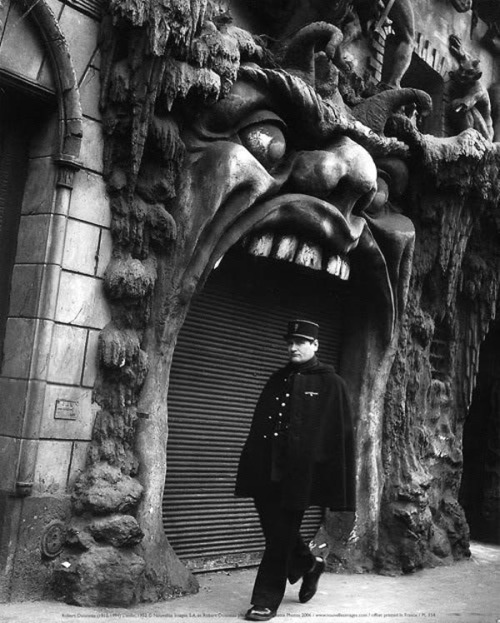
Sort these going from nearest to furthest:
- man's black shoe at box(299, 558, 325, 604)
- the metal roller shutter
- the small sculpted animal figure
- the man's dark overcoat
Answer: the man's dark overcoat, man's black shoe at box(299, 558, 325, 604), the metal roller shutter, the small sculpted animal figure

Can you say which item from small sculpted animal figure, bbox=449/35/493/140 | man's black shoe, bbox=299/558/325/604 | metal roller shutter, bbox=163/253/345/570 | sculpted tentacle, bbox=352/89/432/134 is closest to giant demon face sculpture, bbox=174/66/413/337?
sculpted tentacle, bbox=352/89/432/134

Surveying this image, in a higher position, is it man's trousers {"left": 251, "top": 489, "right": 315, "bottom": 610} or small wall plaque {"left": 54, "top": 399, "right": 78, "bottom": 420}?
small wall plaque {"left": 54, "top": 399, "right": 78, "bottom": 420}

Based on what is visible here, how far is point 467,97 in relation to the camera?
10648 mm

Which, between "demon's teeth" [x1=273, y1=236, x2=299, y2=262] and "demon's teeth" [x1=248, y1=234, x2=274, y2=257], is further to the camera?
"demon's teeth" [x1=273, y1=236, x2=299, y2=262]

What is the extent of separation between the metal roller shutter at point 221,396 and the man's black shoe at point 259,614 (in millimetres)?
1460

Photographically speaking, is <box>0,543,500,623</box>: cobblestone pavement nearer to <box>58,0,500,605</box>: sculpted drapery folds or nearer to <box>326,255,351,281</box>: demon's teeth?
<box>58,0,500,605</box>: sculpted drapery folds

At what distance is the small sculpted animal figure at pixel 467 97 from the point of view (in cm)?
1064

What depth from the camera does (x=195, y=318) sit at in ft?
24.1

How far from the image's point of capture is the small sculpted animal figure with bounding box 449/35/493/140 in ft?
34.9

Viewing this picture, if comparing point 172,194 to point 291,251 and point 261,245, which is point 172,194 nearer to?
point 261,245

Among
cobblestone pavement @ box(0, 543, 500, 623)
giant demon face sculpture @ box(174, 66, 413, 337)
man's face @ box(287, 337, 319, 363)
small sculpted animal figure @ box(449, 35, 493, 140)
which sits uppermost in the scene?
small sculpted animal figure @ box(449, 35, 493, 140)

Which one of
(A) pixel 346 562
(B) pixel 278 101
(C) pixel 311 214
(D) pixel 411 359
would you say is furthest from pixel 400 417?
(B) pixel 278 101

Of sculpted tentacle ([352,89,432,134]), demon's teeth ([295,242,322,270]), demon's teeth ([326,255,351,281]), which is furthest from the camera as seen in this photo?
sculpted tentacle ([352,89,432,134])

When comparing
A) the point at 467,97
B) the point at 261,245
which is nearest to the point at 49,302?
the point at 261,245
